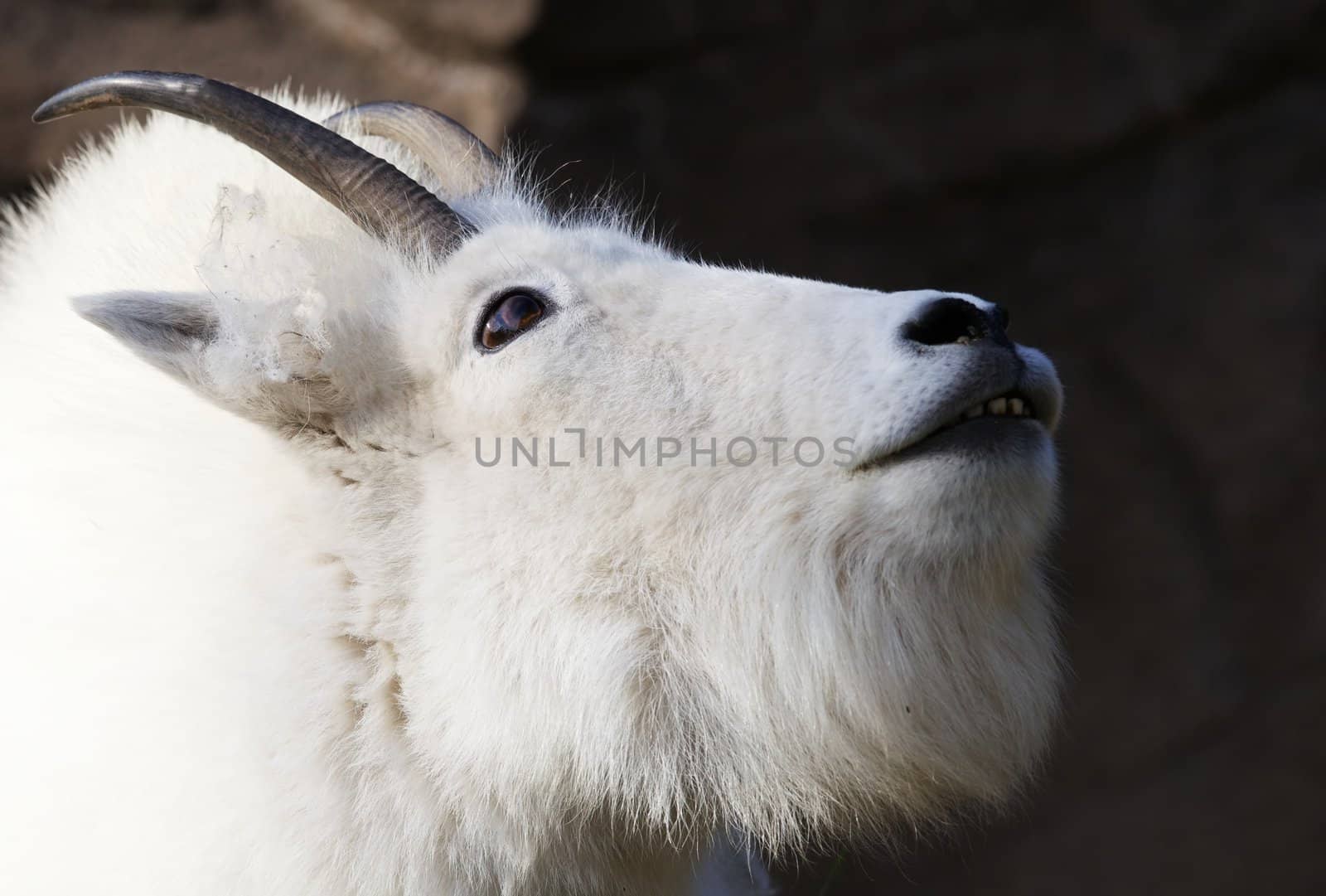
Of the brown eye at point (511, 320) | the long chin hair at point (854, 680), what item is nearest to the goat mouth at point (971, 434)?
the long chin hair at point (854, 680)

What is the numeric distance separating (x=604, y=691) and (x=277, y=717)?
0.51 meters

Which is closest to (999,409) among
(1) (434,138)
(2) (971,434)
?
(2) (971,434)

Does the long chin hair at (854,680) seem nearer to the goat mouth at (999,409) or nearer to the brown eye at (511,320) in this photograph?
the goat mouth at (999,409)

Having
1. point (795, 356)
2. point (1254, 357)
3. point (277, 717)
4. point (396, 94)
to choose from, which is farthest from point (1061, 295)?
point (277, 717)

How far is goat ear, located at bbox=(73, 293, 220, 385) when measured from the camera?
1.90 m

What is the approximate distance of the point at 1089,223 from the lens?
4.27 metres

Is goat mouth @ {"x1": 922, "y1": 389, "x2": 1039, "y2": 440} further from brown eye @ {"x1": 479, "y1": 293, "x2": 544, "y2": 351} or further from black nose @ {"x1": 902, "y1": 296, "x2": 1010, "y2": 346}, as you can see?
brown eye @ {"x1": 479, "y1": 293, "x2": 544, "y2": 351}

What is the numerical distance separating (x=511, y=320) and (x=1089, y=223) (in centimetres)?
288

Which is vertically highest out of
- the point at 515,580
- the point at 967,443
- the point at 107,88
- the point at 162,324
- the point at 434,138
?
the point at 434,138

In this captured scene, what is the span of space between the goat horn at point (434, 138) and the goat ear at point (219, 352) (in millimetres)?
777

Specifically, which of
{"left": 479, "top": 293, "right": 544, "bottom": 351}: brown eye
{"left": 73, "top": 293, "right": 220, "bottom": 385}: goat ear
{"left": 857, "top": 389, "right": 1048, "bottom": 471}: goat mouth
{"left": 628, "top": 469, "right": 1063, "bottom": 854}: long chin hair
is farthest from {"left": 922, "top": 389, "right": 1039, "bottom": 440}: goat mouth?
{"left": 73, "top": 293, "right": 220, "bottom": 385}: goat ear

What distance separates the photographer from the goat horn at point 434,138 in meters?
2.67

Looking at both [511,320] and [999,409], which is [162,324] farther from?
[999,409]

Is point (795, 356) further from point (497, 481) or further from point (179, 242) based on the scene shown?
point (179, 242)
